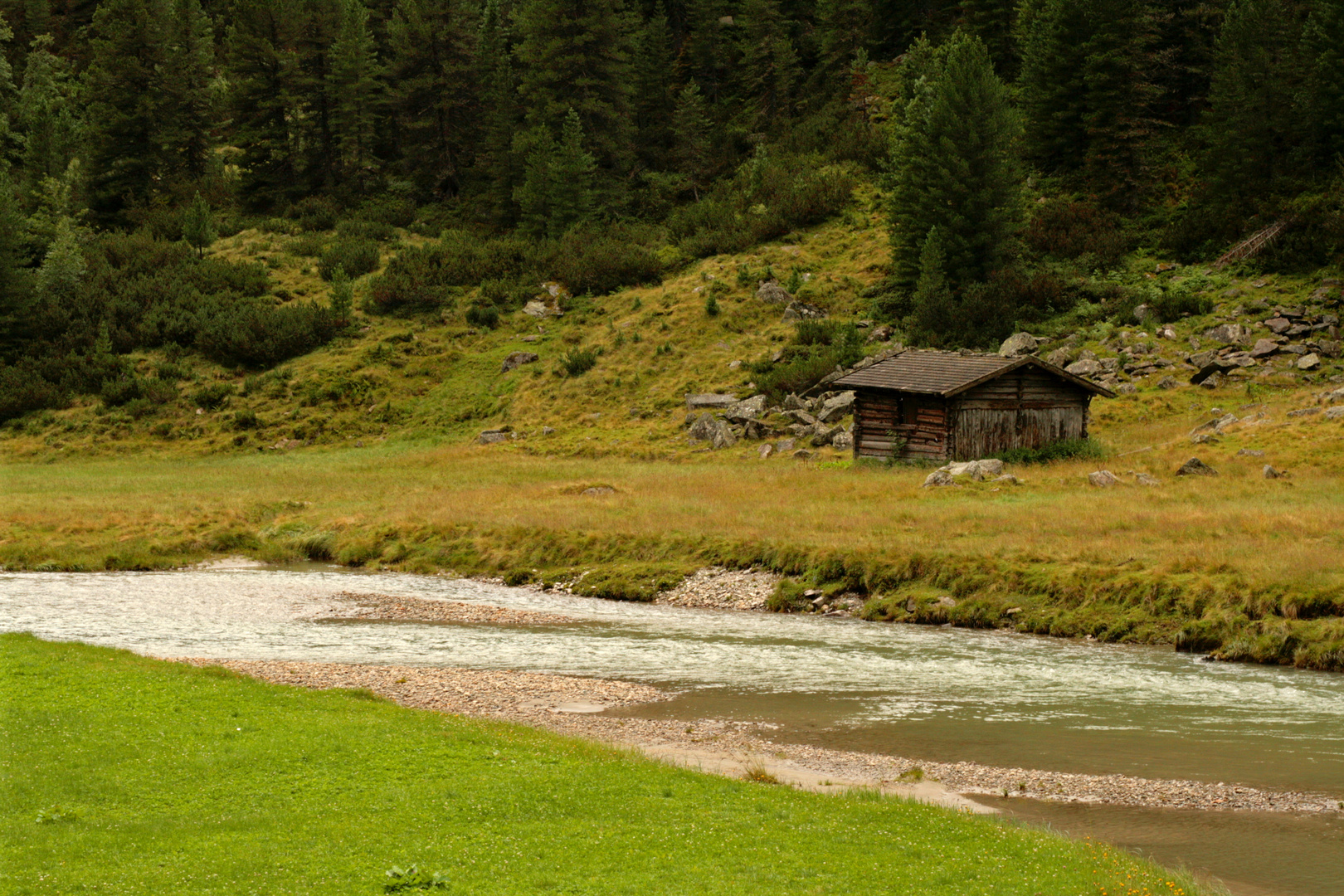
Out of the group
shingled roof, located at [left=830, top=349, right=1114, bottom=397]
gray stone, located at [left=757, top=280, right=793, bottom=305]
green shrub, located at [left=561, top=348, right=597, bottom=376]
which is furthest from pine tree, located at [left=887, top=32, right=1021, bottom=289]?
green shrub, located at [left=561, top=348, right=597, bottom=376]

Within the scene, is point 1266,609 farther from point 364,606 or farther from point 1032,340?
point 1032,340

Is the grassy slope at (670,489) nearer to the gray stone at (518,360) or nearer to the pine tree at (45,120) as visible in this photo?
the gray stone at (518,360)

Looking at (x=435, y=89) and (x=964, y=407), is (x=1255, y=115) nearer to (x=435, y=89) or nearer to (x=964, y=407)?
(x=964, y=407)

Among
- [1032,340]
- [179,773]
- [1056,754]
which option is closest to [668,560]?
[1056,754]

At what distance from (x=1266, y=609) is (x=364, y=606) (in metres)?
21.4

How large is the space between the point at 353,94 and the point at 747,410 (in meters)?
44.3

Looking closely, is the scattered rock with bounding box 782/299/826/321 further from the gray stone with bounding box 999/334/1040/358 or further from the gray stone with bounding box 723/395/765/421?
the gray stone with bounding box 999/334/1040/358

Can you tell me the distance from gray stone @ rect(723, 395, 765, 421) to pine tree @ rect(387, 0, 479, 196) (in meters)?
42.0

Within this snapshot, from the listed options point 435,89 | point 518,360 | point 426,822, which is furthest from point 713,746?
point 435,89

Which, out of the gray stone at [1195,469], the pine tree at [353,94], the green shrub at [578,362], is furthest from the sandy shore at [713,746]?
the pine tree at [353,94]

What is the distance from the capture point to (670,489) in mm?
40875

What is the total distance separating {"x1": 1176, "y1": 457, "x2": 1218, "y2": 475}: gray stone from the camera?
36312mm

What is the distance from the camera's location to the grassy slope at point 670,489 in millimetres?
26625

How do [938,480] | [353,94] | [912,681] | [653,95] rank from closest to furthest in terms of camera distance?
[912,681] < [938,480] < [353,94] < [653,95]
